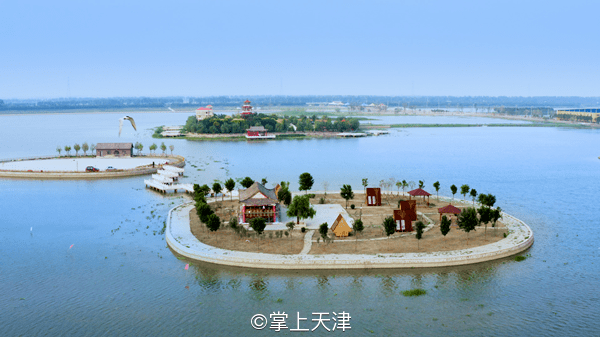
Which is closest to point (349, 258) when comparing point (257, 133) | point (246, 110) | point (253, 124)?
point (257, 133)

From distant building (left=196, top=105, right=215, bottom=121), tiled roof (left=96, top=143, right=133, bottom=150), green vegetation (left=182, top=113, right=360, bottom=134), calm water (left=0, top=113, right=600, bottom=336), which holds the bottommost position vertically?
calm water (left=0, top=113, right=600, bottom=336)

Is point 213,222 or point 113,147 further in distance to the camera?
point 113,147

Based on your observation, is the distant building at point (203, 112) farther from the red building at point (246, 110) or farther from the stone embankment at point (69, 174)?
the stone embankment at point (69, 174)

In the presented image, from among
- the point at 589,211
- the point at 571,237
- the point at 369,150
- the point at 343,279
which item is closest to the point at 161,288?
the point at 343,279

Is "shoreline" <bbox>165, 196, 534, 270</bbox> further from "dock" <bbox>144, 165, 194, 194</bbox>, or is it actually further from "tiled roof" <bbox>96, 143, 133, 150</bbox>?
"tiled roof" <bbox>96, 143, 133, 150</bbox>

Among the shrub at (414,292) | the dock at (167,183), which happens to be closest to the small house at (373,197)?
the shrub at (414,292)

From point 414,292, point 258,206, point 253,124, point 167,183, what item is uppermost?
point 253,124

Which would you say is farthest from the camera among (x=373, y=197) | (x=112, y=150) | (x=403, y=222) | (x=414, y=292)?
(x=112, y=150)

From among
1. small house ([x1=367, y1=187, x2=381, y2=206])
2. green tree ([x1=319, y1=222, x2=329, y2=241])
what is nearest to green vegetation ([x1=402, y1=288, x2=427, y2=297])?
green tree ([x1=319, y1=222, x2=329, y2=241])

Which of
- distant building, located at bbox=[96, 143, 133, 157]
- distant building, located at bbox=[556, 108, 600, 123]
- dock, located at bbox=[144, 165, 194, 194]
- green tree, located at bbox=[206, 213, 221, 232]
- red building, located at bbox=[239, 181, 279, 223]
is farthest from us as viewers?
distant building, located at bbox=[556, 108, 600, 123]

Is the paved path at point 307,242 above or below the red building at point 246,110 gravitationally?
below

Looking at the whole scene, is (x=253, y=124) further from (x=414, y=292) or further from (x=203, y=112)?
(x=414, y=292)
